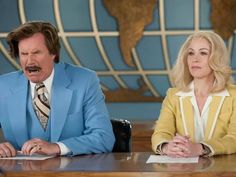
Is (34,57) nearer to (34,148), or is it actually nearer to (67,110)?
(67,110)

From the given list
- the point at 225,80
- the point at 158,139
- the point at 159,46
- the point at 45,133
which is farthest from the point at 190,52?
the point at 159,46

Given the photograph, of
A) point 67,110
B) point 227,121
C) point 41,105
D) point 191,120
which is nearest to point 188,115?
point 191,120

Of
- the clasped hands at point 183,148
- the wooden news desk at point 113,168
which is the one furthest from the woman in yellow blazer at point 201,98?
the wooden news desk at point 113,168

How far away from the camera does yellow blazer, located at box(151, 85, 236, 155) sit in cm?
230

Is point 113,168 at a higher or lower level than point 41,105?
lower

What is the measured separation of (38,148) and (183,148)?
0.51m

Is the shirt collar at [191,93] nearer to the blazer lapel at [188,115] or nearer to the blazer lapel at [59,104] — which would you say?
the blazer lapel at [188,115]

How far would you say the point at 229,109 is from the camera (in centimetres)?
236

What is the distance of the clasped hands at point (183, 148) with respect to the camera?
6.89 ft

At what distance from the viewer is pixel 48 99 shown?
7.77 ft

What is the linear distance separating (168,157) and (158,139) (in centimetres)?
19

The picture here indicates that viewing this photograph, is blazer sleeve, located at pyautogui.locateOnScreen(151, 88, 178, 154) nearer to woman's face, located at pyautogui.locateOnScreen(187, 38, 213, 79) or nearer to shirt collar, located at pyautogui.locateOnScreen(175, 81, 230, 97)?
shirt collar, located at pyautogui.locateOnScreen(175, 81, 230, 97)

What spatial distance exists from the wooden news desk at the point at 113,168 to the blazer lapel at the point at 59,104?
21 cm

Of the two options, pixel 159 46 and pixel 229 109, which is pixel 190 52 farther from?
pixel 159 46
